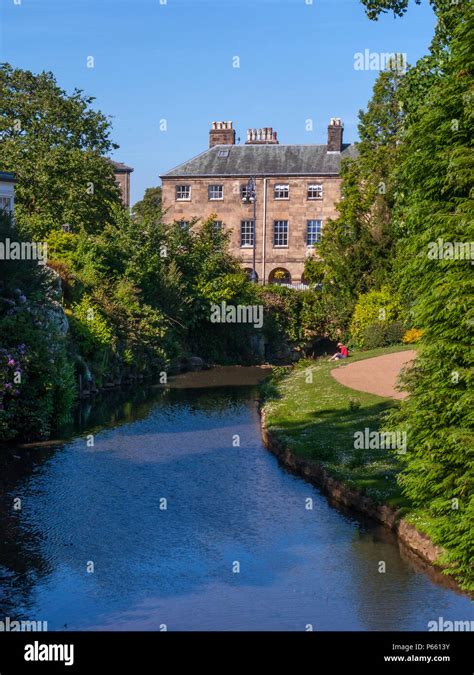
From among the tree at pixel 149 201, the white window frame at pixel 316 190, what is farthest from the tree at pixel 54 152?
the tree at pixel 149 201

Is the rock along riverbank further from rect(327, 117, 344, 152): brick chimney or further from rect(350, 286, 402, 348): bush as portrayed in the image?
rect(327, 117, 344, 152): brick chimney

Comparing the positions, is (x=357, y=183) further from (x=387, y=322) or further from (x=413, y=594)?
(x=413, y=594)

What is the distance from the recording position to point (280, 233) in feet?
260

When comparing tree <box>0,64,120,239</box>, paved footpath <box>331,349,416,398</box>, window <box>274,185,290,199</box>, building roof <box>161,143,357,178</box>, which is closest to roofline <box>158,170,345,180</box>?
building roof <box>161,143,357,178</box>

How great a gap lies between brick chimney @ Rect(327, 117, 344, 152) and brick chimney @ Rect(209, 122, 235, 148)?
28.7 ft

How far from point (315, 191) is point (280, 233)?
177 inches

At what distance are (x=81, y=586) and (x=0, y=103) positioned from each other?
51940 mm

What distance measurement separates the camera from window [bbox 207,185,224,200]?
79875 millimetres

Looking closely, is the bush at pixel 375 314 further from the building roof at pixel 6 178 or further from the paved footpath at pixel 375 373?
the building roof at pixel 6 178

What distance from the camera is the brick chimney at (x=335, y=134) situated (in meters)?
76.9

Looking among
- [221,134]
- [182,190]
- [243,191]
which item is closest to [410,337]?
[243,191]

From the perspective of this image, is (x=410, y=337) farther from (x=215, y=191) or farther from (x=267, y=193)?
(x=215, y=191)

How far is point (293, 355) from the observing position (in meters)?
64.2
